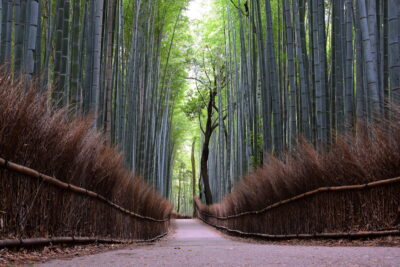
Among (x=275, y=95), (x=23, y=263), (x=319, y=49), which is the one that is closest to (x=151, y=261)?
(x=23, y=263)

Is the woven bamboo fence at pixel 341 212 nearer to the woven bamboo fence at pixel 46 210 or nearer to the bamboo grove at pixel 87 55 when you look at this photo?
the woven bamboo fence at pixel 46 210

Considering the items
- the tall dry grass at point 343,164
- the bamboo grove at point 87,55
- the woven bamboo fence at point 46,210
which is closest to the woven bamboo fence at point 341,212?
the tall dry grass at point 343,164

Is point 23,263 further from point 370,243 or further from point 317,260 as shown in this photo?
point 370,243

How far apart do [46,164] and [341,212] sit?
2.68m

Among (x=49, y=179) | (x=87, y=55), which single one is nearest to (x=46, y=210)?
(x=49, y=179)

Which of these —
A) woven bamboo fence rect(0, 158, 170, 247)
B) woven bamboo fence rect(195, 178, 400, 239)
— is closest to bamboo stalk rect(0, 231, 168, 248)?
woven bamboo fence rect(0, 158, 170, 247)

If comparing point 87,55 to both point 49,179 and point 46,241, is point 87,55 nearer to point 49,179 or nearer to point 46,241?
point 49,179

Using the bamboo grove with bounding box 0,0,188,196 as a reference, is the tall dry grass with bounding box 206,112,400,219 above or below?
below

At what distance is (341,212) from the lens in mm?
4258

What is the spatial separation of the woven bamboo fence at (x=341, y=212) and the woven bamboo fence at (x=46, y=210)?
210 centimetres

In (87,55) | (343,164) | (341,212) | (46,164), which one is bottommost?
(341,212)

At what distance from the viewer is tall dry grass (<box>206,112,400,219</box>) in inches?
144

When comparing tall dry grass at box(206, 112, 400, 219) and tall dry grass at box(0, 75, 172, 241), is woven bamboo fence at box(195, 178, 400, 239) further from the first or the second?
tall dry grass at box(0, 75, 172, 241)

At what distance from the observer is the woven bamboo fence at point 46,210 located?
8.46ft
